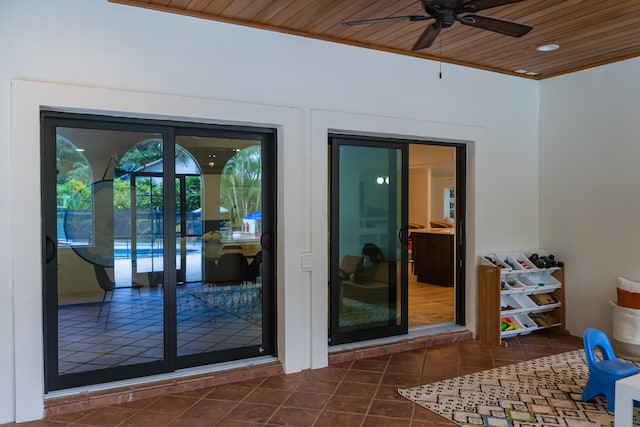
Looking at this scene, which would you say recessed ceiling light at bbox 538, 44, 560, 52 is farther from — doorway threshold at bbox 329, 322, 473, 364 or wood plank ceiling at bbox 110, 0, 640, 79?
doorway threshold at bbox 329, 322, 473, 364

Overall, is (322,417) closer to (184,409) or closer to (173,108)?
(184,409)

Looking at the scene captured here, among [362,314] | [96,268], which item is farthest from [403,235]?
[96,268]

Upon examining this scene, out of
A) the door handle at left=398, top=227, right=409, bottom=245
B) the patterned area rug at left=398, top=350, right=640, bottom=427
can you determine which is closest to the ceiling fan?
the door handle at left=398, top=227, right=409, bottom=245

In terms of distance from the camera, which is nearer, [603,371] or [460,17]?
[460,17]

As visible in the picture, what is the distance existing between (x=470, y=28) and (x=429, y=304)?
3.73 m

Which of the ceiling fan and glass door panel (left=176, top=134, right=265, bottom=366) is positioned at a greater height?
the ceiling fan

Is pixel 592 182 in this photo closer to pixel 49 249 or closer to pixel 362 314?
pixel 362 314

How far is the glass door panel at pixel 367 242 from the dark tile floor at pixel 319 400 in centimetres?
42

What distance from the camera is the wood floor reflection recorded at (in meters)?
5.59

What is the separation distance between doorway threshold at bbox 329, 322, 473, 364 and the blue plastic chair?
1.54m

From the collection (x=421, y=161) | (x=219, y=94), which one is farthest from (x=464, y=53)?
(x=421, y=161)

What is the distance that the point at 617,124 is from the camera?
482 centimetres

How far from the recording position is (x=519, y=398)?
352cm

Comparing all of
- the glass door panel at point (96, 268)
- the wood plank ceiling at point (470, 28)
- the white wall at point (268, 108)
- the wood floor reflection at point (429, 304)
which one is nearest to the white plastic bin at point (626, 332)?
the white wall at point (268, 108)
